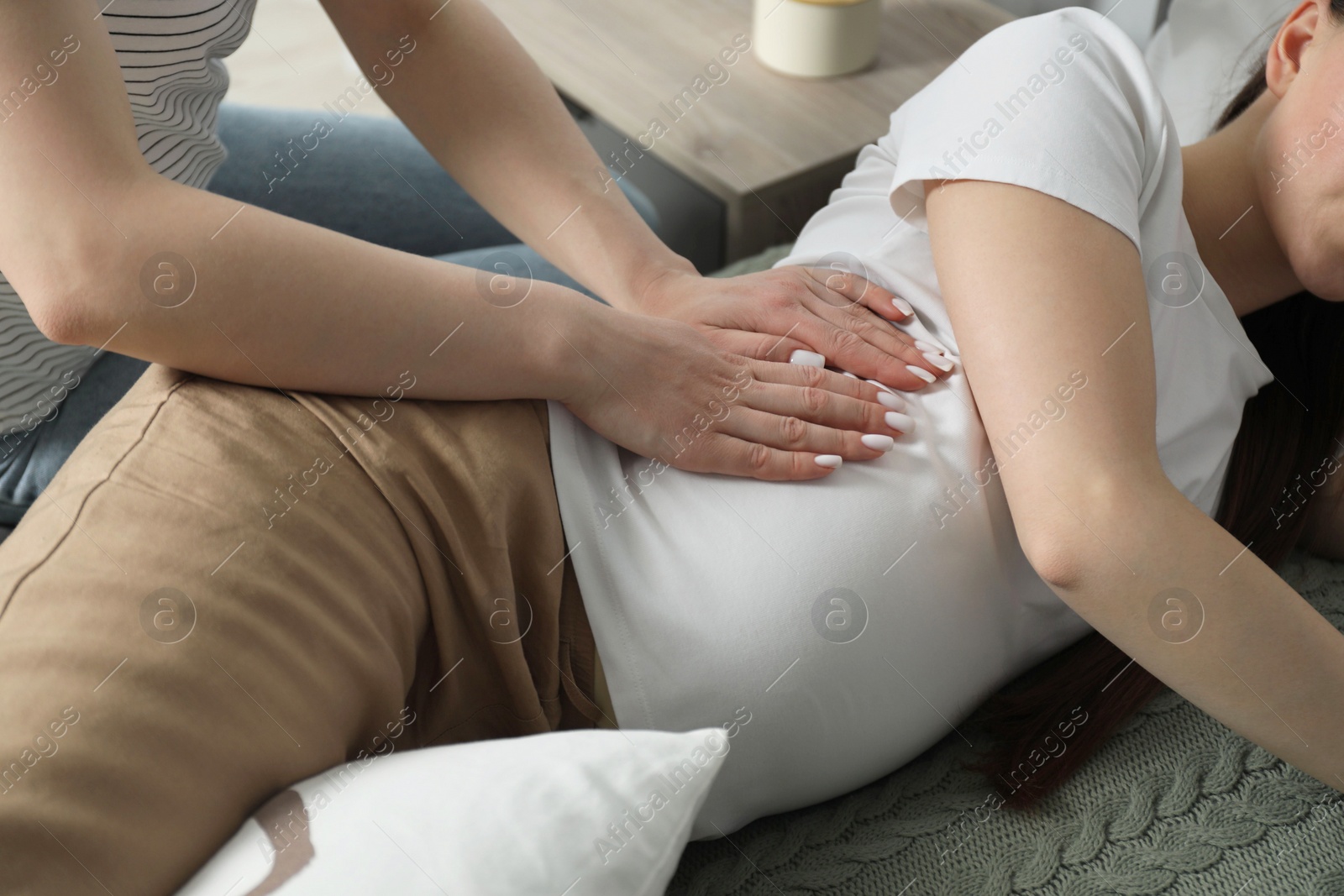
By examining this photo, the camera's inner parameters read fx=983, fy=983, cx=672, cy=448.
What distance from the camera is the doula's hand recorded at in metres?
0.75

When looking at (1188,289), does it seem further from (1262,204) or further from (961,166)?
(961,166)

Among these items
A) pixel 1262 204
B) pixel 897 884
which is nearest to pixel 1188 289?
pixel 1262 204

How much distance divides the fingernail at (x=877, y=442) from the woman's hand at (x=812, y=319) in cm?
7

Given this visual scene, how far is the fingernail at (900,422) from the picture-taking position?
78 centimetres

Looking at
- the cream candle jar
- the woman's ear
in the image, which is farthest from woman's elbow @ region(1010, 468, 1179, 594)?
the cream candle jar

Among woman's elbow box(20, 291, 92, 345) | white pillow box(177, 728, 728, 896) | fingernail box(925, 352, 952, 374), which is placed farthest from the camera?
fingernail box(925, 352, 952, 374)

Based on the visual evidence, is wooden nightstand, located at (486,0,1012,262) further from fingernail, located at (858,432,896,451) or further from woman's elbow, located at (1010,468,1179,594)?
woman's elbow, located at (1010,468,1179,594)

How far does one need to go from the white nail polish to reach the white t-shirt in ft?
0.07

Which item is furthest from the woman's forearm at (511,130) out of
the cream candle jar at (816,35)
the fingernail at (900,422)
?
the cream candle jar at (816,35)

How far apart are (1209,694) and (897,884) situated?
0.85 feet

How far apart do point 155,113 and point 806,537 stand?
2.20ft

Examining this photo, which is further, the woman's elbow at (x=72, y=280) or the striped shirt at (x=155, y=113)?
the striped shirt at (x=155, y=113)

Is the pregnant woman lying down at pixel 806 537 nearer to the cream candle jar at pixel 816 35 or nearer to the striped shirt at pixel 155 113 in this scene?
the striped shirt at pixel 155 113

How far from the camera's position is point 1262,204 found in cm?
84
